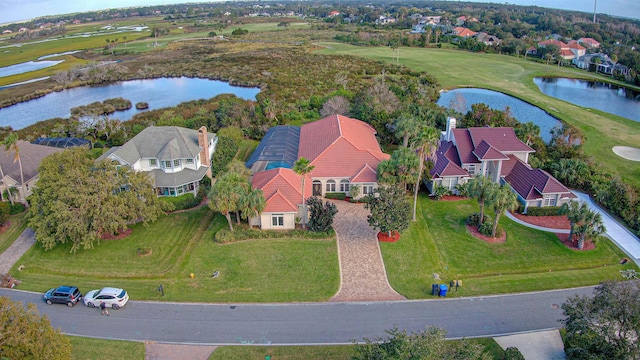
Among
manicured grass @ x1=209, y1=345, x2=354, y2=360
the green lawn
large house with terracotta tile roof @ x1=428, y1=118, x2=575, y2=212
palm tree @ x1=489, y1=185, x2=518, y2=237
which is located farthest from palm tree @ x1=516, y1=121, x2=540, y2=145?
manicured grass @ x1=209, y1=345, x2=354, y2=360

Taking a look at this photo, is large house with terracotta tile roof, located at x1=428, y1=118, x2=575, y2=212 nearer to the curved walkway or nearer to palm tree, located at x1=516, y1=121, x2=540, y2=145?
palm tree, located at x1=516, y1=121, x2=540, y2=145

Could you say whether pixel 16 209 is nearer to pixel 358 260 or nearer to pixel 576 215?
pixel 358 260

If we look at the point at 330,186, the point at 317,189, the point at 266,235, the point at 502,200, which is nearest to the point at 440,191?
the point at 502,200

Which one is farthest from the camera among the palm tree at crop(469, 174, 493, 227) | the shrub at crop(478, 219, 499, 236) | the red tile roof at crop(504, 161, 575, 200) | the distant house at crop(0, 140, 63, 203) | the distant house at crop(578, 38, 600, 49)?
the distant house at crop(578, 38, 600, 49)

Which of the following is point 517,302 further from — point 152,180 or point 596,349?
point 152,180

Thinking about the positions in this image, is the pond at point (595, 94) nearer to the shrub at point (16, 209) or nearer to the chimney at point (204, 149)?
the chimney at point (204, 149)

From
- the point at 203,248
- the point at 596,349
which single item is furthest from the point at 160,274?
the point at 596,349

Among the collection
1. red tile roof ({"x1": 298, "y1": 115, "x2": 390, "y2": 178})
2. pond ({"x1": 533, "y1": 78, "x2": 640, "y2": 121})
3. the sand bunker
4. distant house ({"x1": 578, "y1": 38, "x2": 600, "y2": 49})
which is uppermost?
distant house ({"x1": 578, "y1": 38, "x2": 600, "y2": 49})
